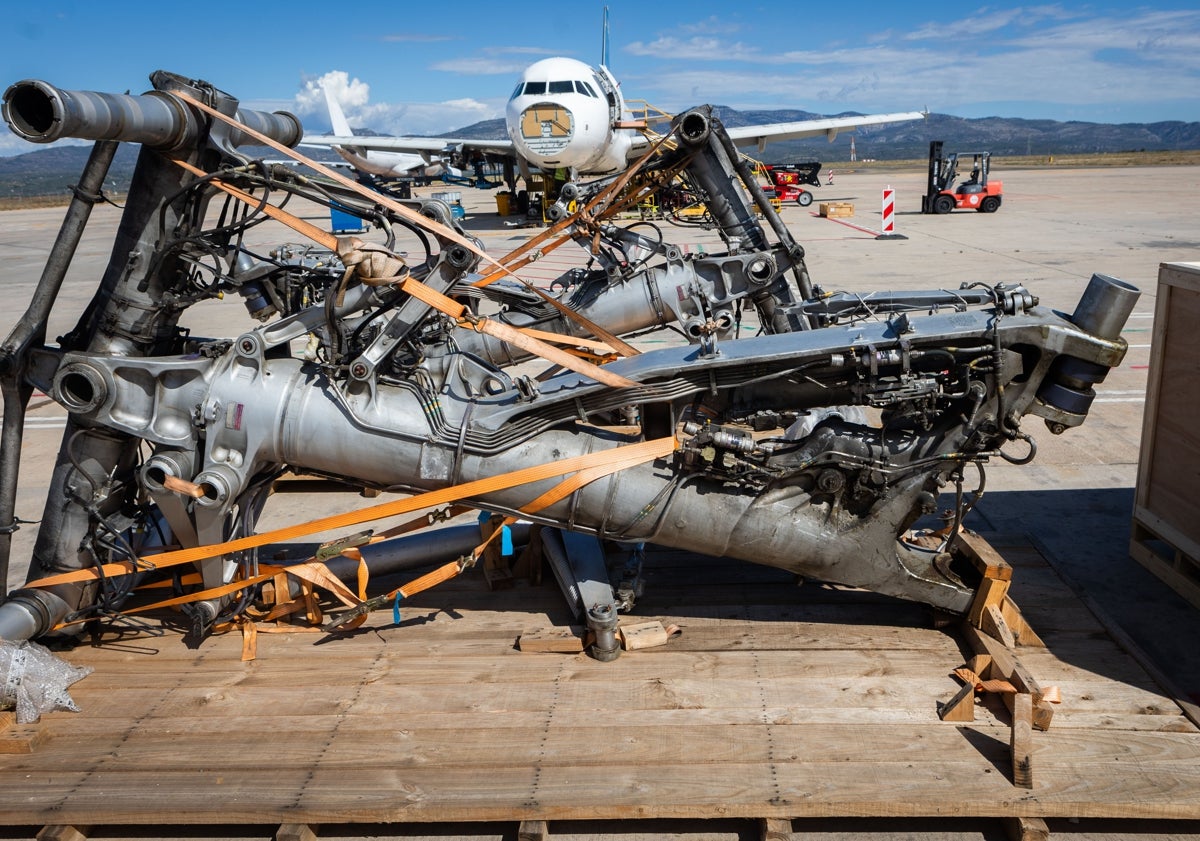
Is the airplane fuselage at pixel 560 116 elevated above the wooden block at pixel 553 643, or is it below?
above

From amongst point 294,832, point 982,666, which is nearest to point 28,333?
point 294,832

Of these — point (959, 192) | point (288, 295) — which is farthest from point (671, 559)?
point (959, 192)

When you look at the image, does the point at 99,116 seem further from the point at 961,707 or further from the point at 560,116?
the point at 560,116

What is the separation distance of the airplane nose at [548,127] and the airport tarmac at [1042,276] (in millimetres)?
2372

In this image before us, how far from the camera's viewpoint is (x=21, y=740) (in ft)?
11.5

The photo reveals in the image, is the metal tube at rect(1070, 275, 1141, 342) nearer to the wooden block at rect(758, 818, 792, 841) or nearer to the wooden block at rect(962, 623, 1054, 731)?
the wooden block at rect(962, 623, 1054, 731)

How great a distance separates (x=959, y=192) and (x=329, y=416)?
82.9 feet

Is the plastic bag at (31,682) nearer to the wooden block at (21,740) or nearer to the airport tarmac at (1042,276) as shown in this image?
the wooden block at (21,740)

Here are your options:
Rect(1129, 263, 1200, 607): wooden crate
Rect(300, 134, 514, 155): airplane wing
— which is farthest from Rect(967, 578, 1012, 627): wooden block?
Rect(300, 134, 514, 155): airplane wing

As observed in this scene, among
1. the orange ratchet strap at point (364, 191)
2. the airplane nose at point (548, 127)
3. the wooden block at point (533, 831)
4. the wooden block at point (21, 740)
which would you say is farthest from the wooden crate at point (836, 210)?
the wooden block at point (21, 740)

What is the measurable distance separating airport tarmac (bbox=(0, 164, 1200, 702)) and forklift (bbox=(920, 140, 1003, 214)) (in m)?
0.40

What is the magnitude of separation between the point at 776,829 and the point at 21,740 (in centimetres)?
285

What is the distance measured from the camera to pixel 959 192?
25.6 m

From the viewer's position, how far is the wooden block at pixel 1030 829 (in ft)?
9.63
